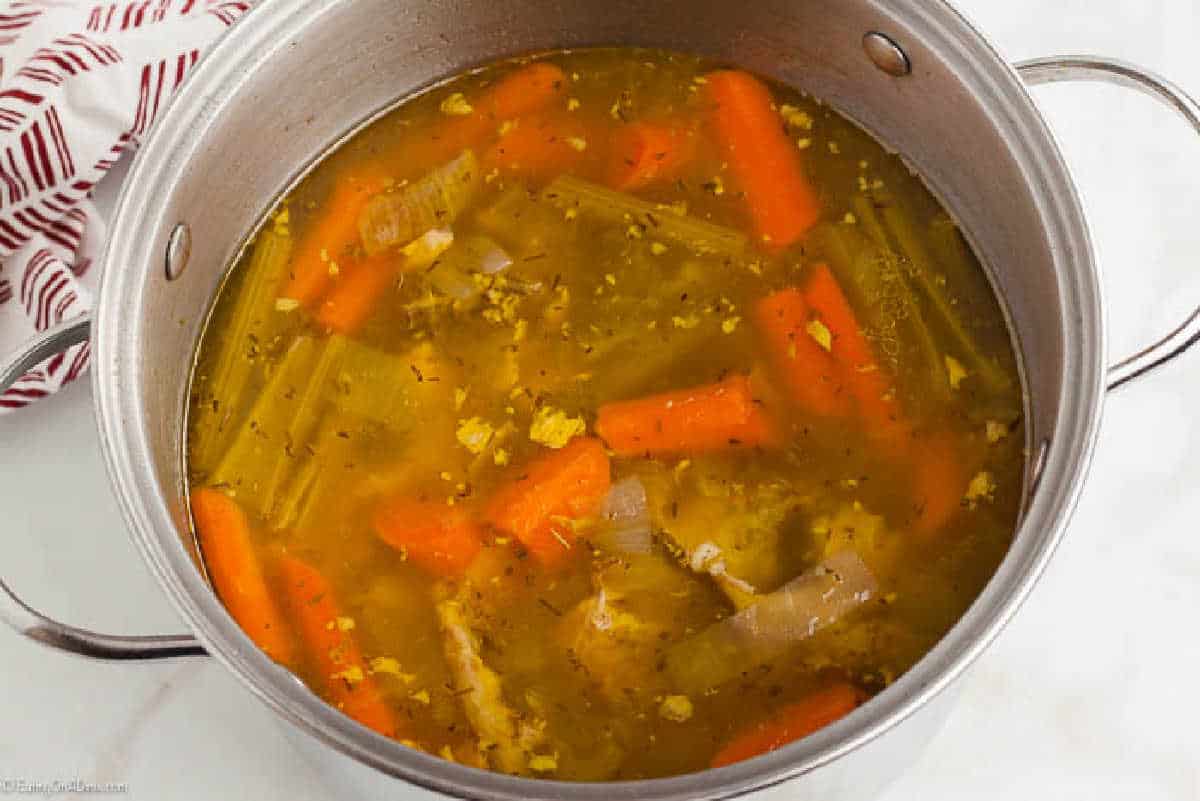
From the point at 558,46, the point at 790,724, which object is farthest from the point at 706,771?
the point at 558,46

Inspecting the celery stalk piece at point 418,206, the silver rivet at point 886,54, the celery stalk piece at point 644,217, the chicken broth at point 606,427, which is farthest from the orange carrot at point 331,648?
the silver rivet at point 886,54

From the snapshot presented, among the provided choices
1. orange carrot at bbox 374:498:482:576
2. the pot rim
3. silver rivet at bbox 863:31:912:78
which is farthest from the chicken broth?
the pot rim

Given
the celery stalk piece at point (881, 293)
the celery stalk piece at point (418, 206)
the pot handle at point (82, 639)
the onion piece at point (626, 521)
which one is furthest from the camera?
the celery stalk piece at point (418, 206)

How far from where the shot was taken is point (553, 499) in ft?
5.39

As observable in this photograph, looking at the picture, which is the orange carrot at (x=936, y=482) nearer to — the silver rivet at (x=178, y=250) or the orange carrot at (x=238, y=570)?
the orange carrot at (x=238, y=570)

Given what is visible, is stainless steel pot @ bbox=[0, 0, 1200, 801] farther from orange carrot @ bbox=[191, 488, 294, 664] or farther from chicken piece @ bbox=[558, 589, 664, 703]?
chicken piece @ bbox=[558, 589, 664, 703]

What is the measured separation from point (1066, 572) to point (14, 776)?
57.9 inches

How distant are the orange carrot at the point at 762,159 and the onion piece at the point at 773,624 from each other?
466mm

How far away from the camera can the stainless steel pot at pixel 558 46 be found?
126 cm

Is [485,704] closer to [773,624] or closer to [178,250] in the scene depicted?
[773,624]

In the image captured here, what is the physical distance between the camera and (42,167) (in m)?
1.94

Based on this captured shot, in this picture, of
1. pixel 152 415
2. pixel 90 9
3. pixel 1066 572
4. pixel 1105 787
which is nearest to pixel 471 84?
pixel 90 9

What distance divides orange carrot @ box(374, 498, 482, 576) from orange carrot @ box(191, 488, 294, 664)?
16 centimetres

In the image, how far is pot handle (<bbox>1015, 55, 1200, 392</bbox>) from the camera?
4.73ft
